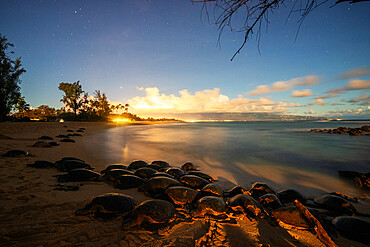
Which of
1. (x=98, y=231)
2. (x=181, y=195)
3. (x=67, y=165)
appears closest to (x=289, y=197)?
(x=181, y=195)

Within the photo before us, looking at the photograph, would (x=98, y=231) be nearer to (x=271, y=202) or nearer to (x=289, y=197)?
(x=271, y=202)

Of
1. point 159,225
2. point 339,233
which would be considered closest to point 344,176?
point 339,233

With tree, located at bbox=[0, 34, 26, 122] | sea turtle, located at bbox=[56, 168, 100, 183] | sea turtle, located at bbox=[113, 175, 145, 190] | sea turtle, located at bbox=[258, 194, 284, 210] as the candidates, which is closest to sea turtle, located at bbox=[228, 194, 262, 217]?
sea turtle, located at bbox=[258, 194, 284, 210]

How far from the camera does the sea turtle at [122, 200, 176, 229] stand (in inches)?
94.7

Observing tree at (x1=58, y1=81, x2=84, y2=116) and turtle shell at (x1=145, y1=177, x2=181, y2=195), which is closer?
turtle shell at (x1=145, y1=177, x2=181, y2=195)

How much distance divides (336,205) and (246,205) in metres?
2.15

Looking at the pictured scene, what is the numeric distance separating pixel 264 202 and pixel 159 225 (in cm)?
232

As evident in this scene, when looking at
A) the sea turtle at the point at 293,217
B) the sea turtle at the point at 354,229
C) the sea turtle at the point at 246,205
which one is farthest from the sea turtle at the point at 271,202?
the sea turtle at the point at 354,229

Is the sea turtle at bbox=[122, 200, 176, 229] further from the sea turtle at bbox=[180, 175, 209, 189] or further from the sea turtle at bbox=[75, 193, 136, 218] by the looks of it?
the sea turtle at bbox=[180, 175, 209, 189]

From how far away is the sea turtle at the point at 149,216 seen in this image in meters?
2.41

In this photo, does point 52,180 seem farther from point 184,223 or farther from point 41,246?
point 184,223

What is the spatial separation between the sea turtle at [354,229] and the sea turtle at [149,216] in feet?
9.35

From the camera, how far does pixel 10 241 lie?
1931 millimetres

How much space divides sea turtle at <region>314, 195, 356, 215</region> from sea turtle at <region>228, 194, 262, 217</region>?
1818 millimetres
